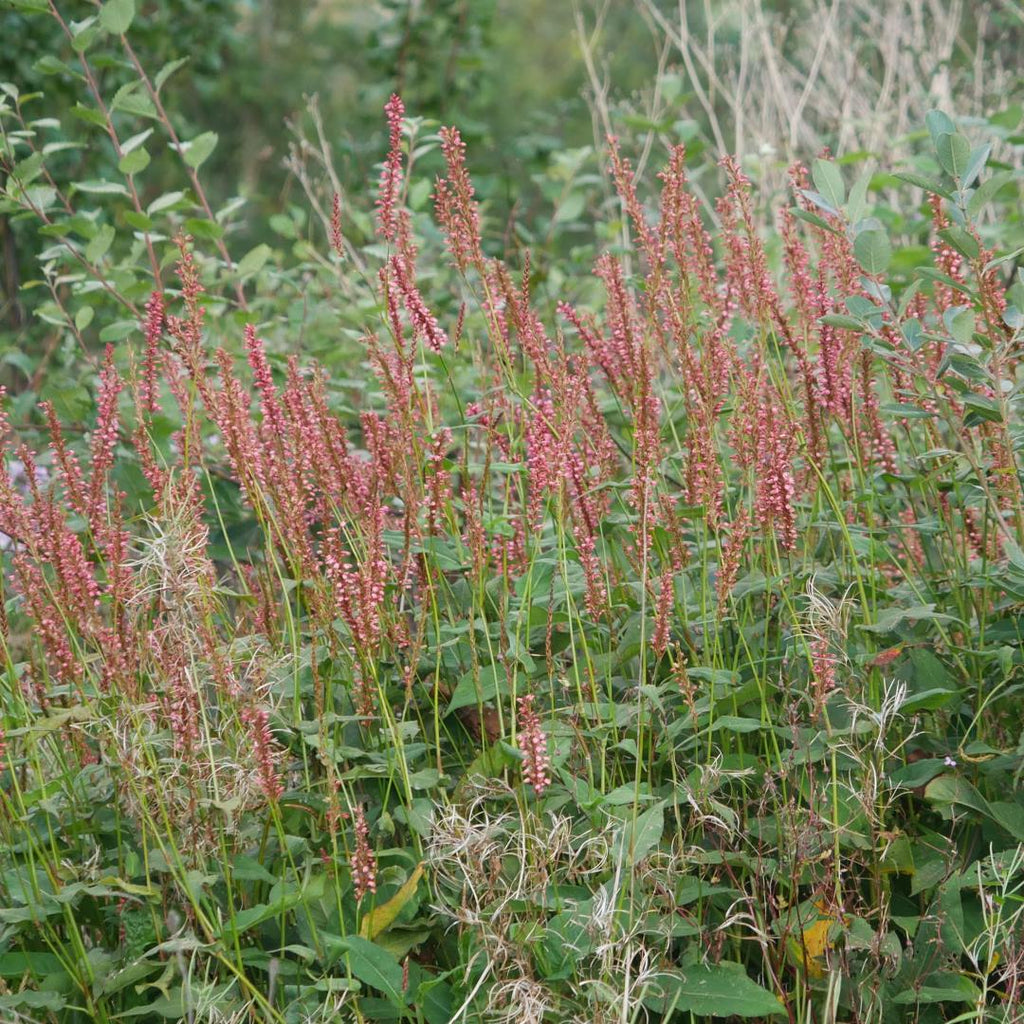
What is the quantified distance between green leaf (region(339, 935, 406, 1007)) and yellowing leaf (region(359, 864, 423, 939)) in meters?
0.04

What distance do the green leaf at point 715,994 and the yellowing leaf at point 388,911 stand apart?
14.4 inches

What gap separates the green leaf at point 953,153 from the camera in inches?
82.4

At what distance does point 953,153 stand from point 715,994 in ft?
4.48

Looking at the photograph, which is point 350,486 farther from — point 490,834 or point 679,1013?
point 679,1013

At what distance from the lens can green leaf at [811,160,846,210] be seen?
2176 millimetres

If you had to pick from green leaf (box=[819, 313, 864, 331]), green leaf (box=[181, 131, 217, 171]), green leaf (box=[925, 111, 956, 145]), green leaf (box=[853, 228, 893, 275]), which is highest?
green leaf (box=[181, 131, 217, 171])

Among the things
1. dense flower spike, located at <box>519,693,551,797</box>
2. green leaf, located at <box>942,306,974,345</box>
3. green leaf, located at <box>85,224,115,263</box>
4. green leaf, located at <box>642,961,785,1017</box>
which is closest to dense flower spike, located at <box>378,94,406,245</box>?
dense flower spike, located at <box>519,693,551,797</box>

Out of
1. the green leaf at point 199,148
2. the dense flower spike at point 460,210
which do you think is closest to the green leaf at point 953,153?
the dense flower spike at point 460,210

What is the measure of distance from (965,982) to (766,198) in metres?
4.09

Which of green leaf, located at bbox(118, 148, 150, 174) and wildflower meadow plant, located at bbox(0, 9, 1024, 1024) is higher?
green leaf, located at bbox(118, 148, 150, 174)

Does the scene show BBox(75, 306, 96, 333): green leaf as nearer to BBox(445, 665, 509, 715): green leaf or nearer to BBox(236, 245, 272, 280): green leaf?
BBox(236, 245, 272, 280): green leaf

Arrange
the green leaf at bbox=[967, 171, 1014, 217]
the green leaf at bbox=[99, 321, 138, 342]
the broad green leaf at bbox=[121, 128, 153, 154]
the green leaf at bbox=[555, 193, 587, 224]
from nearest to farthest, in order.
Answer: the green leaf at bbox=[967, 171, 1014, 217]
the broad green leaf at bbox=[121, 128, 153, 154]
the green leaf at bbox=[99, 321, 138, 342]
the green leaf at bbox=[555, 193, 587, 224]

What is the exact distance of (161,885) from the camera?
201 cm

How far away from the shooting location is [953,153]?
211cm
